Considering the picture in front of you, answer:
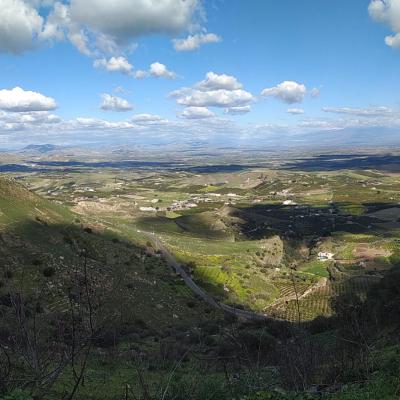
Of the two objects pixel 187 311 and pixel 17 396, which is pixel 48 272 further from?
pixel 17 396

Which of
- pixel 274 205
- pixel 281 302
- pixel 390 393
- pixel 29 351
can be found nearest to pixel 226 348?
pixel 390 393

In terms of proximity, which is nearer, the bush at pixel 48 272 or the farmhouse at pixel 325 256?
the bush at pixel 48 272

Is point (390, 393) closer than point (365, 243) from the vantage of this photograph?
Yes

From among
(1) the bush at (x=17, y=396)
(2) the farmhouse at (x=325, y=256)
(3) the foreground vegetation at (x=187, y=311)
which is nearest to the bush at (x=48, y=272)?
(3) the foreground vegetation at (x=187, y=311)

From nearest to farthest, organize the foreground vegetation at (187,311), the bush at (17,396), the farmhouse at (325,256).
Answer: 1. the bush at (17,396)
2. the foreground vegetation at (187,311)
3. the farmhouse at (325,256)

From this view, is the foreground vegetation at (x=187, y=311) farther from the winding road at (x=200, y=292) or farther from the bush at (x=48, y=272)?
the winding road at (x=200, y=292)

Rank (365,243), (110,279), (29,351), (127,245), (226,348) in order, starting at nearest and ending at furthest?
1. (29,351)
2. (226,348)
3. (110,279)
4. (127,245)
5. (365,243)

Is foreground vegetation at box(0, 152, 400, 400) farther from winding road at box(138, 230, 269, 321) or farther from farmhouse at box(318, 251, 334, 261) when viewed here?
farmhouse at box(318, 251, 334, 261)

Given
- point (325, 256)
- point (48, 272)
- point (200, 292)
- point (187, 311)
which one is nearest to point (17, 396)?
point (48, 272)

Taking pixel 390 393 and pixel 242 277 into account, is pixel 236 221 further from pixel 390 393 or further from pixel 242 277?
pixel 390 393

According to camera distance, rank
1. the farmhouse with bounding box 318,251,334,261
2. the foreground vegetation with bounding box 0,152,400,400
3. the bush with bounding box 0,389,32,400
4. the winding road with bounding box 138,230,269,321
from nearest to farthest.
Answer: the bush with bounding box 0,389,32,400 → the foreground vegetation with bounding box 0,152,400,400 → the winding road with bounding box 138,230,269,321 → the farmhouse with bounding box 318,251,334,261

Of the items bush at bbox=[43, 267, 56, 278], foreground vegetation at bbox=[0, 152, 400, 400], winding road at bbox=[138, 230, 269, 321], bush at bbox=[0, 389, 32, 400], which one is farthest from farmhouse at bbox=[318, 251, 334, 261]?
bush at bbox=[0, 389, 32, 400]
